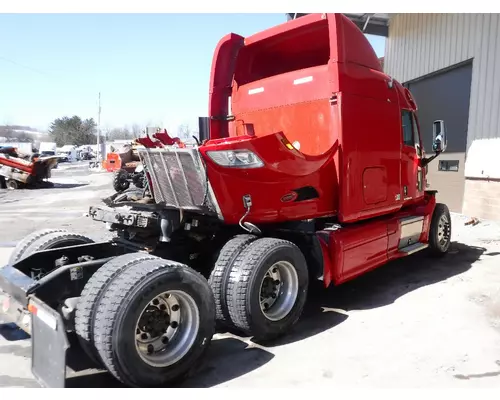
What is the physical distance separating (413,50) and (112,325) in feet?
43.4

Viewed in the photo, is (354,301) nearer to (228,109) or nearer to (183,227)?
(183,227)

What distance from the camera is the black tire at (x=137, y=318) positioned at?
3.01m

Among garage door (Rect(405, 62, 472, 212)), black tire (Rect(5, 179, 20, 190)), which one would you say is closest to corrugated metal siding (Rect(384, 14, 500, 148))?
garage door (Rect(405, 62, 472, 212))

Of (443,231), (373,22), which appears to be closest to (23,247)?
(443,231)

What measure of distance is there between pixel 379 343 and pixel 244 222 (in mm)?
1799

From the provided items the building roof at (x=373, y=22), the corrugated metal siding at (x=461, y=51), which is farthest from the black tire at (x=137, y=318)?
the building roof at (x=373, y=22)

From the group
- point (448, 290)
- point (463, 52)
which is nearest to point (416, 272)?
point (448, 290)

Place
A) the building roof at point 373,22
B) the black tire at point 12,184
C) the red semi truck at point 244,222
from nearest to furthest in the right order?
the red semi truck at point 244,222
the building roof at point 373,22
the black tire at point 12,184

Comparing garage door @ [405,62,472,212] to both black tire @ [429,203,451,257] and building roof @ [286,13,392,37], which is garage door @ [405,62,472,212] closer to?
building roof @ [286,13,392,37]

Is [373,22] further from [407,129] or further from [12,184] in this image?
[12,184]

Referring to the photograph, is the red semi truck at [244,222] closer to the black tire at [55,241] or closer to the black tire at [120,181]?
the black tire at [55,241]

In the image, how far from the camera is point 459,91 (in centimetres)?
1138

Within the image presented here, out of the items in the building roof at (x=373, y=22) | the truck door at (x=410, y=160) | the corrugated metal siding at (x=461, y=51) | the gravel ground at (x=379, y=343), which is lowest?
the gravel ground at (x=379, y=343)

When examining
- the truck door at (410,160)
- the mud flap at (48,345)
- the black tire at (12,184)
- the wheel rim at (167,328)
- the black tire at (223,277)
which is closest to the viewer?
the mud flap at (48,345)
